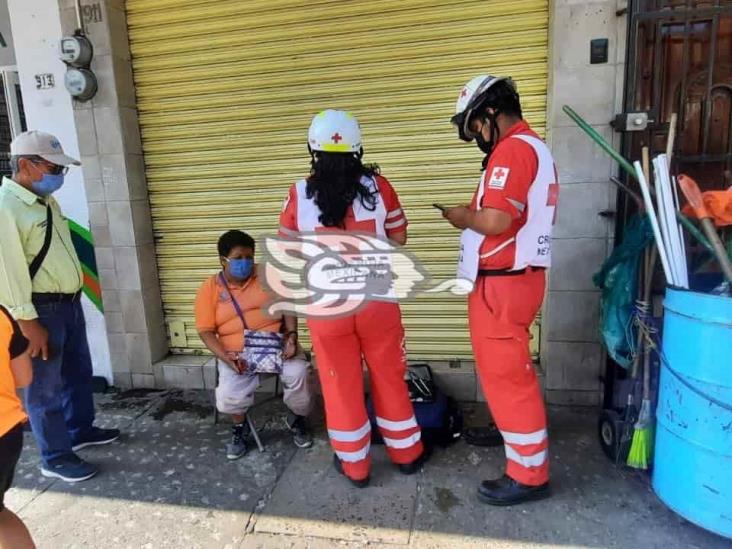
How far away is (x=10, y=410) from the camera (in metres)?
1.98

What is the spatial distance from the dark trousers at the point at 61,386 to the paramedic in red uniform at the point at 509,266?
234 centimetres

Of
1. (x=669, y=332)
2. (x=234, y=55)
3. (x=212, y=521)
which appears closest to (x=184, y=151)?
(x=234, y=55)

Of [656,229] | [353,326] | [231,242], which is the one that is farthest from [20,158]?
[656,229]

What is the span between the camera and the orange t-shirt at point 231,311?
10.9ft

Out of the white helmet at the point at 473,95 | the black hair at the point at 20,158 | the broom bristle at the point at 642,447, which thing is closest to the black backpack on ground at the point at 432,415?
the broom bristle at the point at 642,447

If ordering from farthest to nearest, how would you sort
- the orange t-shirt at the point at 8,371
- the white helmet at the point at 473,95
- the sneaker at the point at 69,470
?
the sneaker at the point at 69,470
the white helmet at the point at 473,95
the orange t-shirt at the point at 8,371

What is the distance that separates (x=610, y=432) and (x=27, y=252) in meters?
3.43

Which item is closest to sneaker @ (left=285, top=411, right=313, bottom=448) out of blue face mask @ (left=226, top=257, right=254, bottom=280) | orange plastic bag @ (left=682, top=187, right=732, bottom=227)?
blue face mask @ (left=226, top=257, right=254, bottom=280)

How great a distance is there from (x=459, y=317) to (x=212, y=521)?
A: 7.18ft

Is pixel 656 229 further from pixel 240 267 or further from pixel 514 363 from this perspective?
pixel 240 267

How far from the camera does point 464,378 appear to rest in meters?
3.88

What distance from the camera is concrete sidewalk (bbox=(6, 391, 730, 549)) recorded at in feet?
8.25

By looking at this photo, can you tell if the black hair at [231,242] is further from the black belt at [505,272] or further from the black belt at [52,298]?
the black belt at [505,272]

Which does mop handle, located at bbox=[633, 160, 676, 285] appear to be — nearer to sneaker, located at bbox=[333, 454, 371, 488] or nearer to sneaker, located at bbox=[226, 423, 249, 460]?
sneaker, located at bbox=[333, 454, 371, 488]
